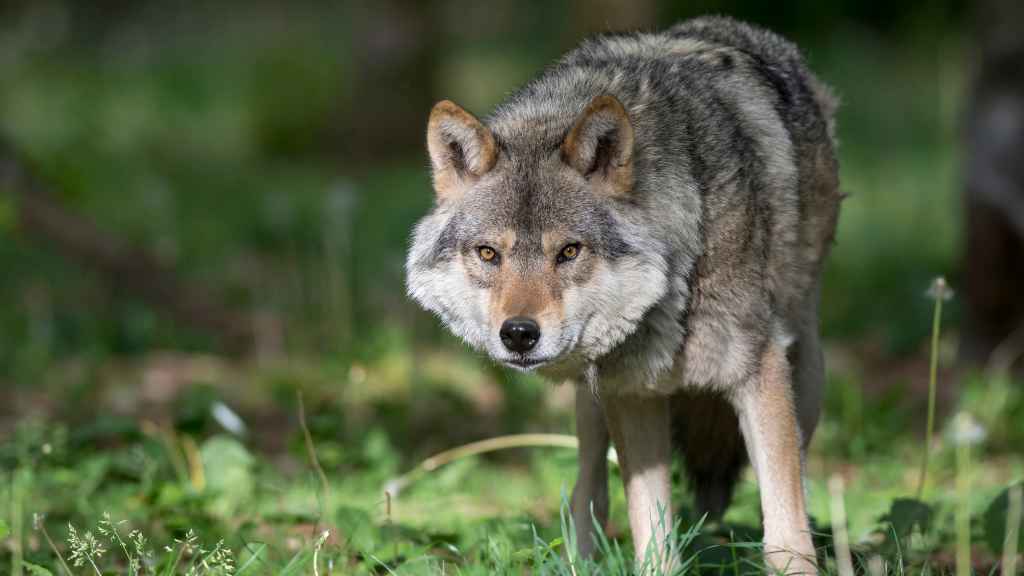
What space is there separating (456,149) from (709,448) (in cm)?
148

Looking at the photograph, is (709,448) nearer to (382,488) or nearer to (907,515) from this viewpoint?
(907,515)

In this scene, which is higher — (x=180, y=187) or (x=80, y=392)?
(x=180, y=187)

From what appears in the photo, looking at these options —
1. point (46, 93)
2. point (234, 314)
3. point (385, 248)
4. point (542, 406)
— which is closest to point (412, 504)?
point (542, 406)

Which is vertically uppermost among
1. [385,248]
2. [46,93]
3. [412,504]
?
[46,93]

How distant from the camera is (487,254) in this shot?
12.5 ft

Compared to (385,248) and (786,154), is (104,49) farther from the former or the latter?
(786,154)

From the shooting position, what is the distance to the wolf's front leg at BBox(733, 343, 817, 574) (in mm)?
3982

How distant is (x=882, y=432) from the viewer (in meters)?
6.05

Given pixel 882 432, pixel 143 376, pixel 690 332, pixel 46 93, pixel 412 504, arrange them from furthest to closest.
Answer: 1. pixel 46 93
2. pixel 143 376
3. pixel 882 432
4. pixel 412 504
5. pixel 690 332

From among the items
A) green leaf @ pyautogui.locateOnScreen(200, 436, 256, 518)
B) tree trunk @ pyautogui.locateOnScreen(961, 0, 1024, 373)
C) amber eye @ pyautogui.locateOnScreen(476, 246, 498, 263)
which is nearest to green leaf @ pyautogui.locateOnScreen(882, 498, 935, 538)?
amber eye @ pyautogui.locateOnScreen(476, 246, 498, 263)

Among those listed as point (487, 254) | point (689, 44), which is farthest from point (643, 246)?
point (689, 44)

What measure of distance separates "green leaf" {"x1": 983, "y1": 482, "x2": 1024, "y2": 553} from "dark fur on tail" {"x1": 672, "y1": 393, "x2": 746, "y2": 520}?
87 centimetres

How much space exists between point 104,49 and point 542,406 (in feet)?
50.2

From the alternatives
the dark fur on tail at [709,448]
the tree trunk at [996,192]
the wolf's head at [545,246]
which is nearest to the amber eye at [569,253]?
the wolf's head at [545,246]
